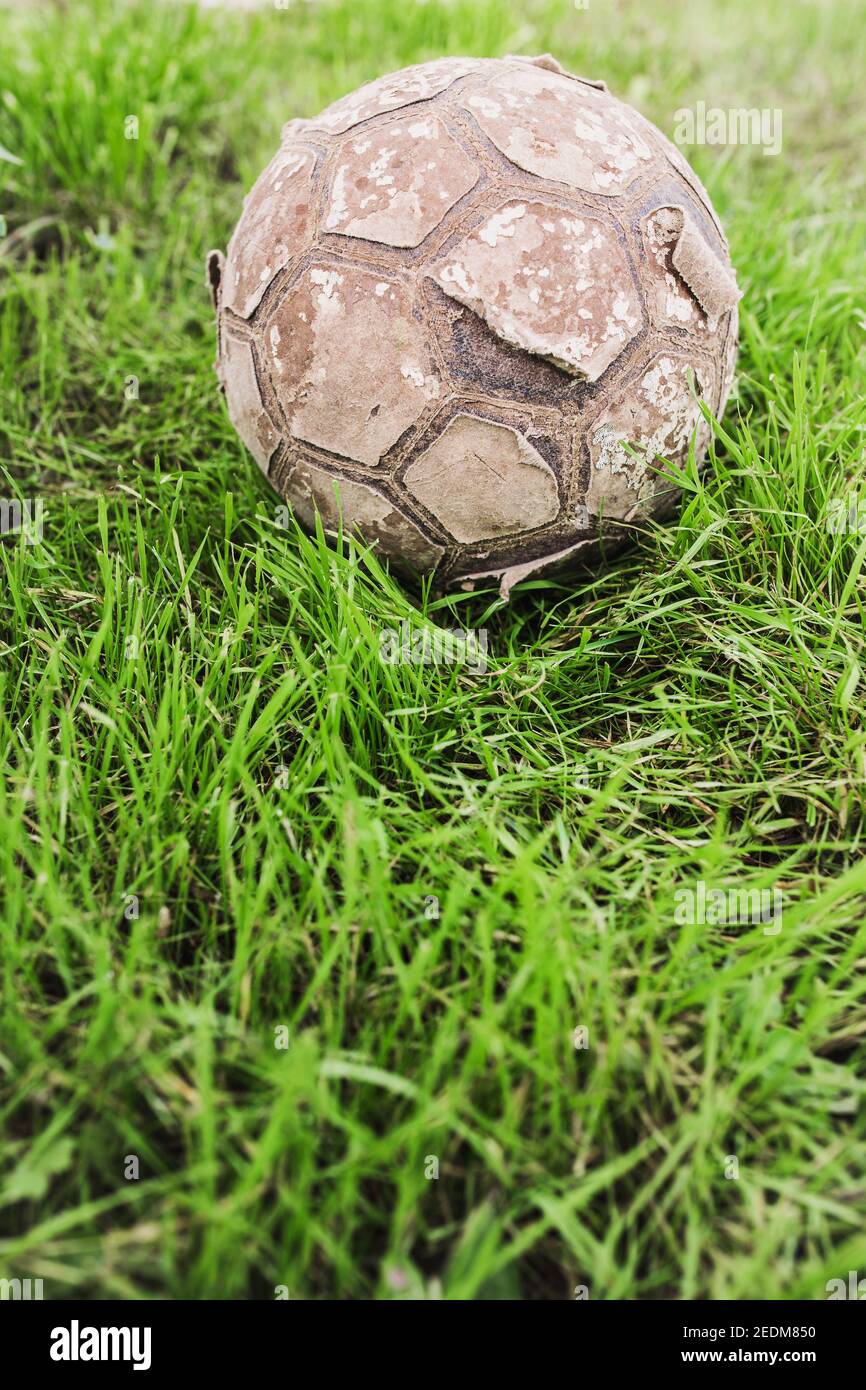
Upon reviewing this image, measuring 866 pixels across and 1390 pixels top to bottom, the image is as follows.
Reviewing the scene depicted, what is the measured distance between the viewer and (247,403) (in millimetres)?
2018

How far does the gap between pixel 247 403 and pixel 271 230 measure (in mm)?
330

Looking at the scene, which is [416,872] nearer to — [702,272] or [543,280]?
[543,280]

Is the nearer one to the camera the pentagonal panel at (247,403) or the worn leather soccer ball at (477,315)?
the worn leather soccer ball at (477,315)

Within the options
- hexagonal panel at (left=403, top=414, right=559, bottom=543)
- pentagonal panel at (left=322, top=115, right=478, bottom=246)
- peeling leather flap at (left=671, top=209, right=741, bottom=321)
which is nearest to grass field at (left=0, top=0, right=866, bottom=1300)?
hexagonal panel at (left=403, top=414, right=559, bottom=543)

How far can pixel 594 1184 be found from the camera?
4.25 ft

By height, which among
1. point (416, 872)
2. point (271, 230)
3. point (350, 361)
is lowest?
point (416, 872)

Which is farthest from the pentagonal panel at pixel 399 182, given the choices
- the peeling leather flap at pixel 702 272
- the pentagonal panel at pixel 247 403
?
the peeling leather flap at pixel 702 272

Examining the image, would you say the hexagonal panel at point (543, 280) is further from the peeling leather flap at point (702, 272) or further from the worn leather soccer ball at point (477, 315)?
the peeling leather flap at point (702, 272)

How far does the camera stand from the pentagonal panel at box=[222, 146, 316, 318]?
→ 188 centimetres

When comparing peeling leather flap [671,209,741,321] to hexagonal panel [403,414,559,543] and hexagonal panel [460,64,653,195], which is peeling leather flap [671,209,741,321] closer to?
hexagonal panel [460,64,653,195]

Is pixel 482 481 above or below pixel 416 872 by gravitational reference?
above

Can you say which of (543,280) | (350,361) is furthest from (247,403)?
(543,280)

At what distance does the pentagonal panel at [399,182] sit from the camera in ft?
5.79

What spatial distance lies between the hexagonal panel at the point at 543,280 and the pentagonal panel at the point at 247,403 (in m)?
0.44
